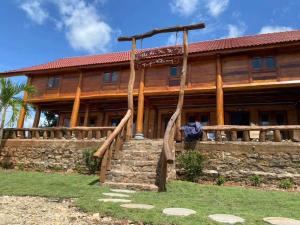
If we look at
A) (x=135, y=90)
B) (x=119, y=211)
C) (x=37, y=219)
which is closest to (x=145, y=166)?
(x=119, y=211)

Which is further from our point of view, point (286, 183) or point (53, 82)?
point (53, 82)

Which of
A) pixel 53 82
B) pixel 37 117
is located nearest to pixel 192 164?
pixel 53 82

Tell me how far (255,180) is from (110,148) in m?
4.91

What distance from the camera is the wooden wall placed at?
526 inches

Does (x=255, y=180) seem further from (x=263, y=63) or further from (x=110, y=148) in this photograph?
(x=263, y=63)

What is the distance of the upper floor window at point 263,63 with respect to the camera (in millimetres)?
13598

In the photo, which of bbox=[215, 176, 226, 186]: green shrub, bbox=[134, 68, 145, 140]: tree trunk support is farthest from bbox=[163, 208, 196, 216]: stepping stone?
bbox=[134, 68, 145, 140]: tree trunk support

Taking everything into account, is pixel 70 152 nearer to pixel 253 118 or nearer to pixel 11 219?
pixel 11 219

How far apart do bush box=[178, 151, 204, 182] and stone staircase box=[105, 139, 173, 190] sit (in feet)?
3.30

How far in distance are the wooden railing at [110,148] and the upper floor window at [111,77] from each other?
626 centimetres

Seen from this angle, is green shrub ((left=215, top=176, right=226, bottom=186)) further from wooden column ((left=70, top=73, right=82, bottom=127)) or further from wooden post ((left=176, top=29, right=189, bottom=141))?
wooden column ((left=70, top=73, right=82, bottom=127))

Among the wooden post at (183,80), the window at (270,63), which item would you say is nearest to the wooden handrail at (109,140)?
the wooden post at (183,80)

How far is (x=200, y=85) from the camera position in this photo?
47.6 feet

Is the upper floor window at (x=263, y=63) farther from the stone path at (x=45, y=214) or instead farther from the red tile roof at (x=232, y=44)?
the stone path at (x=45, y=214)
